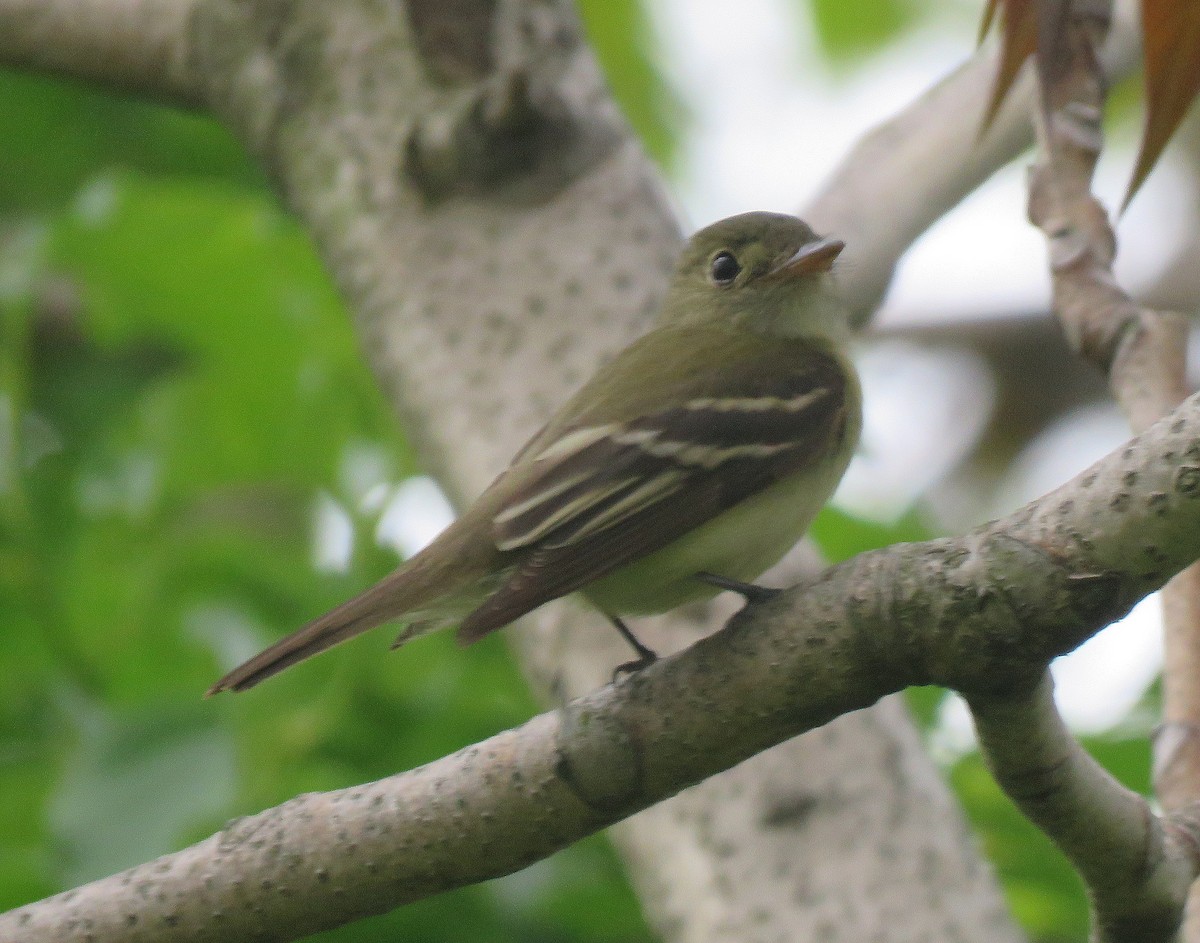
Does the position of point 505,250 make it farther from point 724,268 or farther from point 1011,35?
point 1011,35

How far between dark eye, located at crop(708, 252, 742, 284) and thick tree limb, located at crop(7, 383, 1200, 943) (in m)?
2.03

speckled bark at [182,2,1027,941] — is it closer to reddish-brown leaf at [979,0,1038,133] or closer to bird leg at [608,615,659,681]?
bird leg at [608,615,659,681]

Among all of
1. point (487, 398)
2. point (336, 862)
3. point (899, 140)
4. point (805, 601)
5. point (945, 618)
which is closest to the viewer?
point (945, 618)

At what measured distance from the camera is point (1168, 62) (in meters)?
2.52

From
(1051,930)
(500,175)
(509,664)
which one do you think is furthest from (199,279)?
(1051,930)

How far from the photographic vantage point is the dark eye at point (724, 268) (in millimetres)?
4388

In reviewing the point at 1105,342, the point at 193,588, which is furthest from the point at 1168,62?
the point at 193,588

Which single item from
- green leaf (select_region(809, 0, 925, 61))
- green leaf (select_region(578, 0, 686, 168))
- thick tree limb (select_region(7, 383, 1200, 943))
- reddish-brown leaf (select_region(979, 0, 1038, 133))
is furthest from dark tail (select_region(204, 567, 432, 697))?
green leaf (select_region(809, 0, 925, 61))

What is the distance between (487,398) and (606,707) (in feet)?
5.48

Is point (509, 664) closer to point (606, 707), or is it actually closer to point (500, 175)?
point (500, 175)

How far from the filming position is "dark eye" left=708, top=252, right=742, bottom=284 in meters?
4.39

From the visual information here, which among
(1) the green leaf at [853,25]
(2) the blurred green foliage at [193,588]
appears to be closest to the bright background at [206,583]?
(2) the blurred green foliage at [193,588]

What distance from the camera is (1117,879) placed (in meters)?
2.43

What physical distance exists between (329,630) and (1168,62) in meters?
1.78
